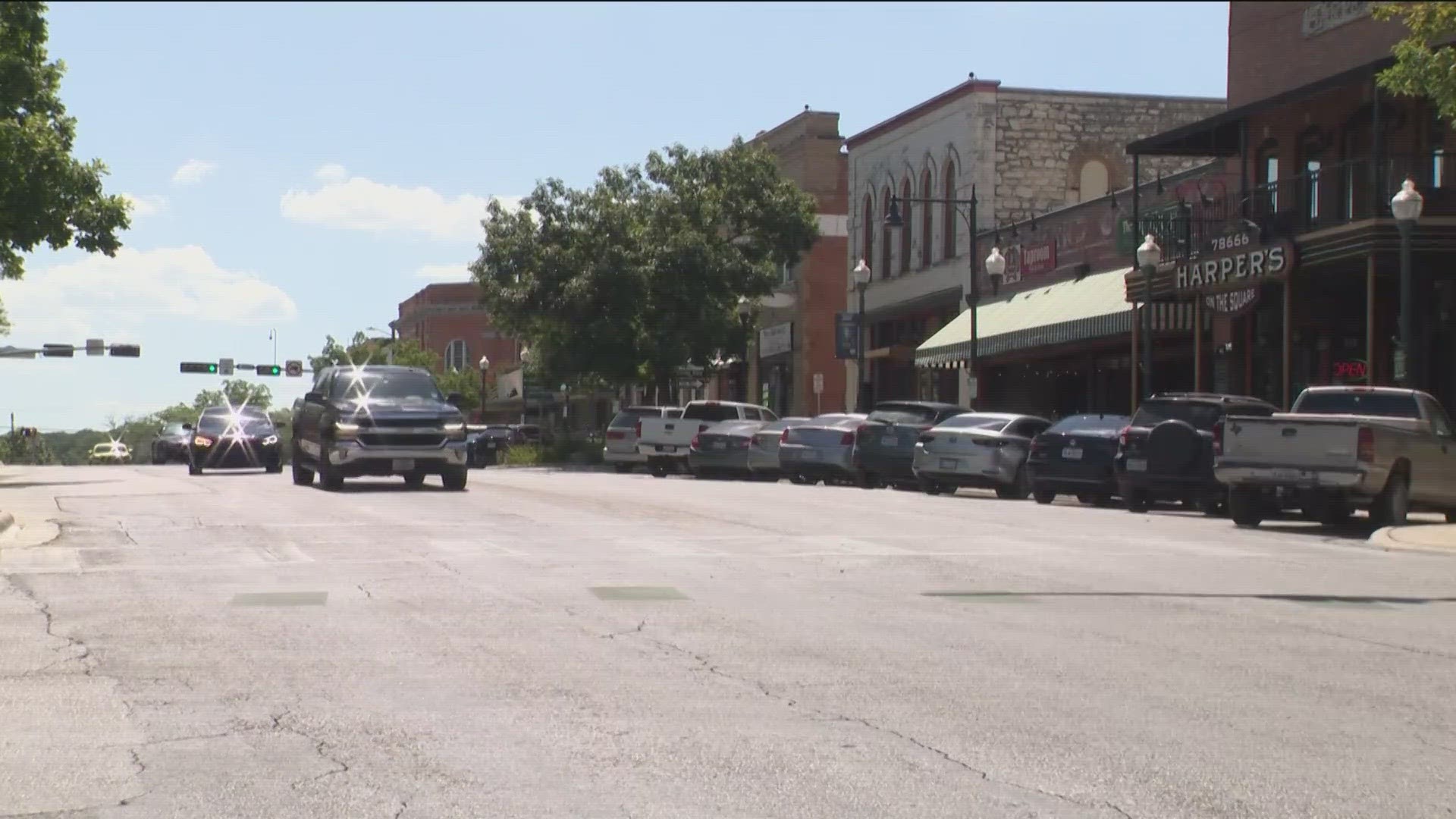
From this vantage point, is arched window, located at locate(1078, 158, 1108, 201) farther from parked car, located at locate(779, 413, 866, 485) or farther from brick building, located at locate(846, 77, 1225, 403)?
parked car, located at locate(779, 413, 866, 485)

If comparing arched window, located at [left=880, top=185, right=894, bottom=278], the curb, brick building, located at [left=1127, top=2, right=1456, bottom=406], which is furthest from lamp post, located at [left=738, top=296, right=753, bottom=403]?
the curb

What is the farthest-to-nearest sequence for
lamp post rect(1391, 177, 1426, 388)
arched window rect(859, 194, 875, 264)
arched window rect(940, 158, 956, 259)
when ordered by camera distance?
arched window rect(859, 194, 875, 264) < arched window rect(940, 158, 956, 259) < lamp post rect(1391, 177, 1426, 388)

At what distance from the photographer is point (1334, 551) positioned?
17828 millimetres

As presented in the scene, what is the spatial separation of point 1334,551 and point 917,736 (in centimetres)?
1149

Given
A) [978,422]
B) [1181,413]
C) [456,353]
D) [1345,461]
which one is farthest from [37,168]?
[456,353]

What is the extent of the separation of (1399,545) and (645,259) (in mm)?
33081

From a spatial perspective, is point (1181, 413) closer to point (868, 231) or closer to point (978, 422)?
point (978, 422)

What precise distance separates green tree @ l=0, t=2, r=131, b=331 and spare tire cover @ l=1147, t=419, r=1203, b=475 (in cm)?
2159

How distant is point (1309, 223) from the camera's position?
29.8 meters

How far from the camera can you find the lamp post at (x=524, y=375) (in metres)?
63.6

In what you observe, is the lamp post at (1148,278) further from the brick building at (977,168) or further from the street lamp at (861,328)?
the brick building at (977,168)

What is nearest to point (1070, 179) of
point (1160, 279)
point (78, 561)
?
point (1160, 279)

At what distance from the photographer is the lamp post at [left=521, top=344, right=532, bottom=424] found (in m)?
63.6

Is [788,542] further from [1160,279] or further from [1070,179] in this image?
[1070,179]
